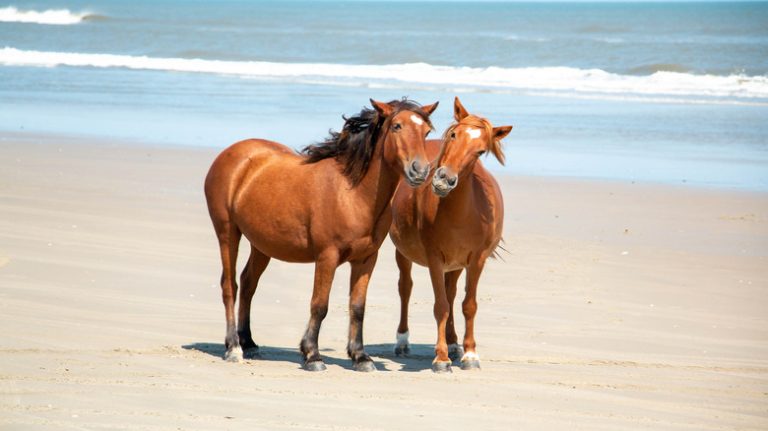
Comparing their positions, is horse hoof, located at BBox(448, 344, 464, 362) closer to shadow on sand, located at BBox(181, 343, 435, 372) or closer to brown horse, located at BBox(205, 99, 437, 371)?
shadow on sand, located at BBox(181, 343, 435, 372)

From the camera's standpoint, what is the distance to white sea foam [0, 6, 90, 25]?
8919 cm

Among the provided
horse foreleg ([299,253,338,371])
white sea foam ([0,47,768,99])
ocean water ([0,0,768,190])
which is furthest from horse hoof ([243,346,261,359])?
white sea foam ([0,47,768,99])

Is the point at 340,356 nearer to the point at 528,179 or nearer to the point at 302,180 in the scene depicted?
the point at 302,180

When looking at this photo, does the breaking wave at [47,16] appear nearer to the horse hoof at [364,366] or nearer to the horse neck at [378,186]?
the horse neck at [378,186]

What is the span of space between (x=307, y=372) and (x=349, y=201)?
3.78ft

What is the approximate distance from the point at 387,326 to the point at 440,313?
1424 mm

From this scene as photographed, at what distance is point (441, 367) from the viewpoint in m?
7.22

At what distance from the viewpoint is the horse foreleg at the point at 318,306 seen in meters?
7.06

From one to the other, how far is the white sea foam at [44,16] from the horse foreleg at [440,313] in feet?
279

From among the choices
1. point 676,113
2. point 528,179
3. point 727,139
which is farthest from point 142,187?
point 676,113

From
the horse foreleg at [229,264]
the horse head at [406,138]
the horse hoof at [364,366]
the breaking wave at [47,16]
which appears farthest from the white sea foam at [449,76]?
the breaking wave at [47,16]

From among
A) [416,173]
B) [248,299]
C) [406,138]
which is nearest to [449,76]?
[248,299]

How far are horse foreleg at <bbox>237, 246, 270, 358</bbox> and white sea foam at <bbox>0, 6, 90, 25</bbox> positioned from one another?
84.1 m

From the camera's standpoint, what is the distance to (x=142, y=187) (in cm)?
1462
